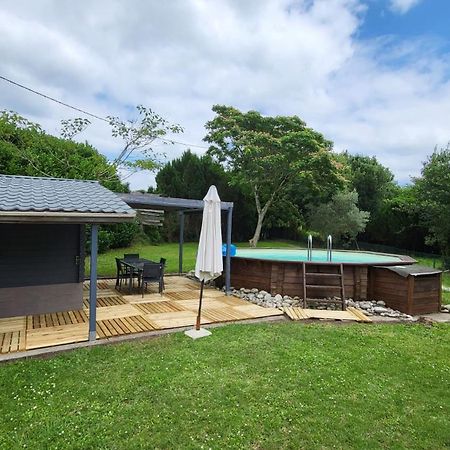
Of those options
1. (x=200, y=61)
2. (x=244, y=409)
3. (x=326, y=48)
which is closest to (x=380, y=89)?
(x=326, y=48)

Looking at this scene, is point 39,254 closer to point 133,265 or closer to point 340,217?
point 133,265

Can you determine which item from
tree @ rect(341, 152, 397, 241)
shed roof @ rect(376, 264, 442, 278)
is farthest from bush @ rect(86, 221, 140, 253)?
tree @ rect(341, 152, 397, 241)

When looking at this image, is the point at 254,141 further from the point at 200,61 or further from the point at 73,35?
the point at 73,35

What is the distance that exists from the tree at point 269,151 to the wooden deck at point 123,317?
12292 millimetres

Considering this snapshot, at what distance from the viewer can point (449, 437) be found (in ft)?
10.3

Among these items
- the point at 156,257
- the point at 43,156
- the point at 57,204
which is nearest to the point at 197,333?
the point at 57,204

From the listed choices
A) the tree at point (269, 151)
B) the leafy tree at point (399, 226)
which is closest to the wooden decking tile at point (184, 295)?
the tree at point (269, 151)

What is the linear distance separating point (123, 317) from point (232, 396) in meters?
3.42

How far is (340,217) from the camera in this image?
21.0 meters

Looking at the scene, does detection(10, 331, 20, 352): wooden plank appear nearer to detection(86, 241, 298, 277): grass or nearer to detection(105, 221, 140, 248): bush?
detection(86, 241, 298, 277): grass

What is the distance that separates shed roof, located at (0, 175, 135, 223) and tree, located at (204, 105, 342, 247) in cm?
1364

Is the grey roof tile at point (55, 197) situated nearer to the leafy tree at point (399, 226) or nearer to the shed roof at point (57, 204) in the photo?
the shed roof at point (57, 204)

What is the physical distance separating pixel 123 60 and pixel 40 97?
3.42m

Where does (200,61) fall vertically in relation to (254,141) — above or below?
above
